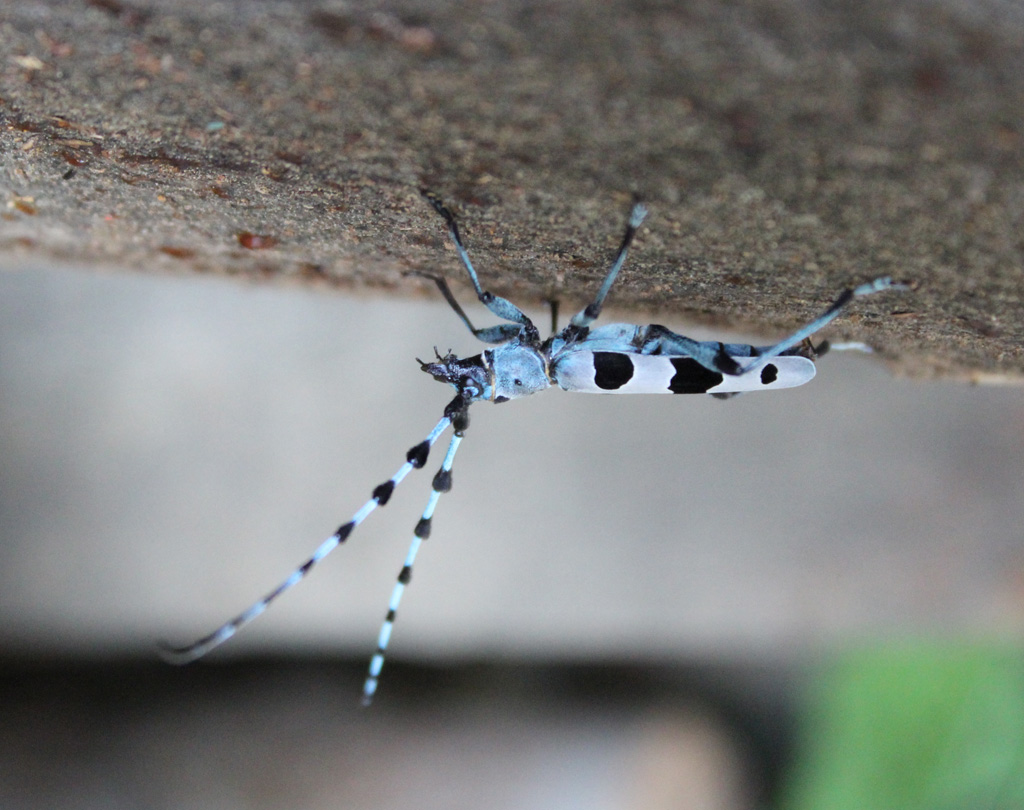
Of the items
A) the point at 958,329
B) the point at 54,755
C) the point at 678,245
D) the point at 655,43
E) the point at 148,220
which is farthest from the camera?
the point at 54,755

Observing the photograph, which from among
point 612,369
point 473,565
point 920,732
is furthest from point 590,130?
point 920,732

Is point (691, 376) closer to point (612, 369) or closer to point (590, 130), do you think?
point (612, 369)

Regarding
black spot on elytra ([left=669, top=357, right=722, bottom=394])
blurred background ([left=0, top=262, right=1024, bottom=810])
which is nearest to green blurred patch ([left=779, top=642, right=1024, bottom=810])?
blurred background ([left=0, top=262, right=1024, bottom=810])

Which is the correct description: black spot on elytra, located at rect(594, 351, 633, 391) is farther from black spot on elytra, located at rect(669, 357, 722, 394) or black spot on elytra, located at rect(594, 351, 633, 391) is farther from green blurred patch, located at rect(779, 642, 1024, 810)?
green blurred patch, located at rect(779, 642, 1024, 810)

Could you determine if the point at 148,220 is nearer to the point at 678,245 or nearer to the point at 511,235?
the point at 511,235

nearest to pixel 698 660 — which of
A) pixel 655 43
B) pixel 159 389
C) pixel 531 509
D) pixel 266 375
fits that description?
pixel 531 509
